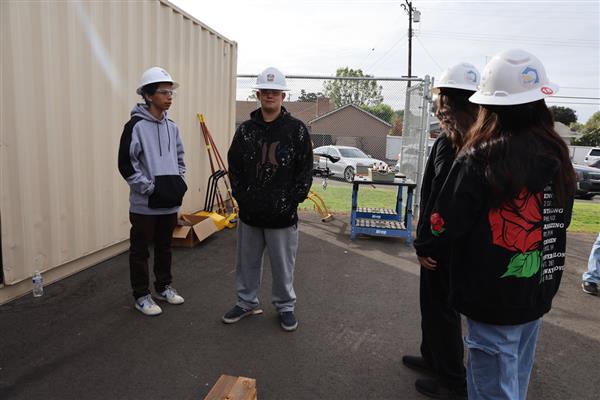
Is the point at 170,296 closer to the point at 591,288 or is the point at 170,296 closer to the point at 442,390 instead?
the point at 442,390

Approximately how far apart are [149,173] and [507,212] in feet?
9.31

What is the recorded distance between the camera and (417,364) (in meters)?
3.03

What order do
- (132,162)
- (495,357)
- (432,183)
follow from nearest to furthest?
(495,357) → (432,183) → (132,162)

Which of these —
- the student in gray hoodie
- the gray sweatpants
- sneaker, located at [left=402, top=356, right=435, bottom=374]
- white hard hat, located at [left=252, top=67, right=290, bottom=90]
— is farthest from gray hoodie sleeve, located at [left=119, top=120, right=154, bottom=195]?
sneaker, located at [left=402, top=356, right=435, bottom=374]

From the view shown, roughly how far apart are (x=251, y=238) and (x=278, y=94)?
3.92 ft

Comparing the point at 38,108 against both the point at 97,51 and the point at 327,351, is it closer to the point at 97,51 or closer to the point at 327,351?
the point at 97,51

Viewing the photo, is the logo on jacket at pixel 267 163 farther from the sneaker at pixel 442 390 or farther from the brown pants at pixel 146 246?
the sneaker at pixel 442 390

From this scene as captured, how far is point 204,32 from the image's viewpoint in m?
6.99

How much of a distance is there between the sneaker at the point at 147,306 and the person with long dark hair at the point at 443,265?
2.24 metres

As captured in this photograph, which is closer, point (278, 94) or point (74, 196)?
point (278, 94)

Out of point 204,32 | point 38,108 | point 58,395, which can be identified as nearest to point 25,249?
point 38,108

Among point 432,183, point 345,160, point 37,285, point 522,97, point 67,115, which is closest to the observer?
point 522,97

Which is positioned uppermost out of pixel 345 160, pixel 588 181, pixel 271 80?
pixel 271 80

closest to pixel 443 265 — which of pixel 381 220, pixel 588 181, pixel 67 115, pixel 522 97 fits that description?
pixel 522 97
